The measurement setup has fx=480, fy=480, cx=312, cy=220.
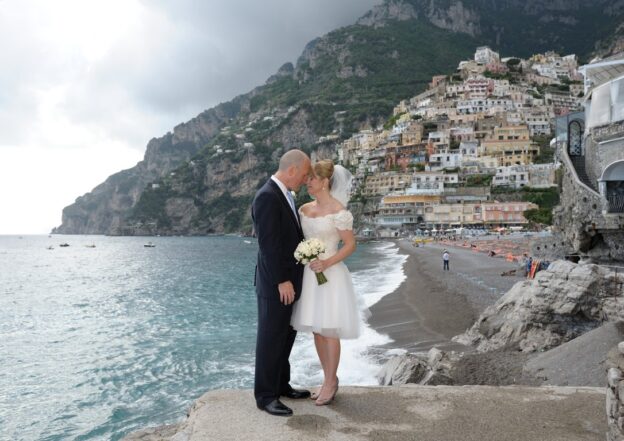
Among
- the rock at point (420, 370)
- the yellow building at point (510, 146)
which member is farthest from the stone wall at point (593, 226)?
the yellow building at point (510, 146)

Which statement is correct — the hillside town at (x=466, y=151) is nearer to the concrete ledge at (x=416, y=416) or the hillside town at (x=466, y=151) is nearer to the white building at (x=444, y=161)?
the white building at (x=444, y=161)

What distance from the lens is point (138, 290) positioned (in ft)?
98.8

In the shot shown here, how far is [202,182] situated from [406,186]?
89757mm

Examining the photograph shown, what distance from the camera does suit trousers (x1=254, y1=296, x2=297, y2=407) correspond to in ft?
12.6

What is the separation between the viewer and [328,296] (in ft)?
13.2

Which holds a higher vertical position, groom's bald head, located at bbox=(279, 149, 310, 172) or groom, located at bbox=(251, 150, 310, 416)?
groom's bald head, located at bbox=(279, 149, 310, 172)

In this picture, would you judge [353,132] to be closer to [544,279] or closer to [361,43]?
[361,43]

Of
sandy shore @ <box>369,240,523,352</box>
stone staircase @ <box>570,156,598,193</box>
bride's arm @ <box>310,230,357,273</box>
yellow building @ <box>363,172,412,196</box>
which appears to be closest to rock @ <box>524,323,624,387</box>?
sandy shore @ <box>369,240,523,352</box>

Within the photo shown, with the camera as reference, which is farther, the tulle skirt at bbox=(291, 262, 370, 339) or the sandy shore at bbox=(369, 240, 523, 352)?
the sandy shore at bbox=(369, 240, 523, 352)

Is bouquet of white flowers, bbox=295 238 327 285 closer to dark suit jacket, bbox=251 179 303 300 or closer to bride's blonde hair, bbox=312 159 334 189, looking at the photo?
dark suit jacket, bbox=251 179 303 300

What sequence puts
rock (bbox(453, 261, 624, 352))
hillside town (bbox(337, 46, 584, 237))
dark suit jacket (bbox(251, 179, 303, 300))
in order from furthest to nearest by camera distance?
hillside town (bbox(337, 46, 584, 237))
rock (bbox(453, 261, 624, 352))
dark suit jacket (bbox(251, 179, 303, 300))

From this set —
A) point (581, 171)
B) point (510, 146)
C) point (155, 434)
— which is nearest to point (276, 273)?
point (155, 434)

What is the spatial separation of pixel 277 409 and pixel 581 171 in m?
20.2

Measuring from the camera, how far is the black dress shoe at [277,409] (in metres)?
3.68
